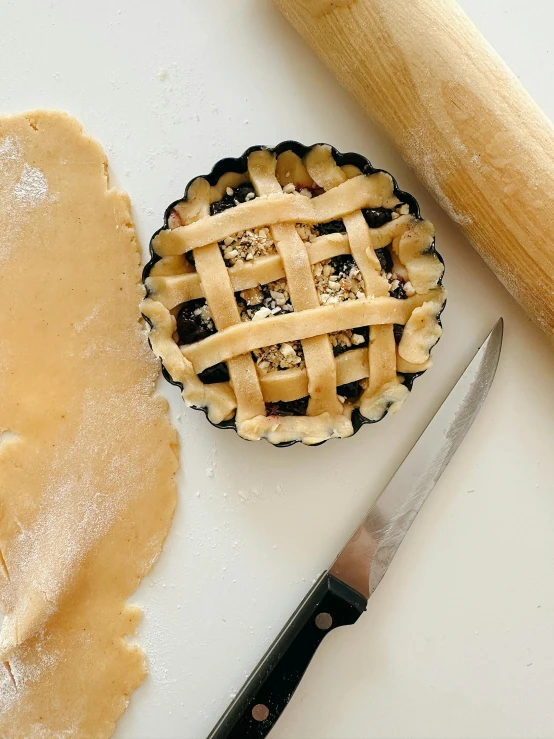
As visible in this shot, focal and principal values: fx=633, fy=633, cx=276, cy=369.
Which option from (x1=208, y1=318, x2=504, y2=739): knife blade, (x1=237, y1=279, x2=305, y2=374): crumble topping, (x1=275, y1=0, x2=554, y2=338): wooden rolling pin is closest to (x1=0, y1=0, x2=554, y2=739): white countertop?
(x1=208, y1=318, x2=504, y2=739): knife blade

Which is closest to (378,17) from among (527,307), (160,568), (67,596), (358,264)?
(358,264)

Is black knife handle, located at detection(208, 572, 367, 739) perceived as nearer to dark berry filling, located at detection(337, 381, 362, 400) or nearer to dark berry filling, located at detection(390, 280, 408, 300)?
dark berry filling, located at detection(337, 381, 362, 400)

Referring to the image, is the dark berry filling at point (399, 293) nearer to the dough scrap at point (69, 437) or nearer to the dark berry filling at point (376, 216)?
the dark berry filling at point (376, 216)

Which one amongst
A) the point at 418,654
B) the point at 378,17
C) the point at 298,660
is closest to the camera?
the point at 378,17

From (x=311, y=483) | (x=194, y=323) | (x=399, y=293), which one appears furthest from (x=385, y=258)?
(x=311, y=483)

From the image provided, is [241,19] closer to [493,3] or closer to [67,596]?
[493,3]

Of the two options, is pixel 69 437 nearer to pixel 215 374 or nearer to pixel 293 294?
pixel 215 374

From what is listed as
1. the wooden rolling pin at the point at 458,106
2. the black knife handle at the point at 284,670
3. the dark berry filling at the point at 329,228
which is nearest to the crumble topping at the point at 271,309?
the dark berry filling at the point at 329,228
